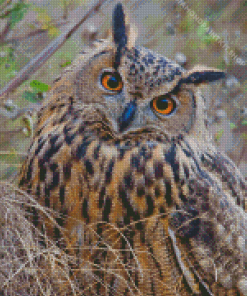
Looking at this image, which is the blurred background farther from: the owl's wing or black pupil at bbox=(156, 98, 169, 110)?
the owl's wing

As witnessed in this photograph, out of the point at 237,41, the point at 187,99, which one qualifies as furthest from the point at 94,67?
the point at 237,41

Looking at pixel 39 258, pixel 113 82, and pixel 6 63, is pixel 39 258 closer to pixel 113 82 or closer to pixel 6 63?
pixel 113 82

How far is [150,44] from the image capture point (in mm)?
2385

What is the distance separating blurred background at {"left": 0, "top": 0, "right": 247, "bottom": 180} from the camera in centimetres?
191

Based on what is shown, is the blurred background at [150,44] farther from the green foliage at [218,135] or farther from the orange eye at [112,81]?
the orange eye at [112,81]

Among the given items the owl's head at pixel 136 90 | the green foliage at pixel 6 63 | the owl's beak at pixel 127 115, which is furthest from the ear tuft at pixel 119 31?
the green foliage at pixel 6 63

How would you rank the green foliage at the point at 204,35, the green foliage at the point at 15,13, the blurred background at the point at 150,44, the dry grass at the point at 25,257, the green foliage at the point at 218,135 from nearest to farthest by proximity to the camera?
the dry grass at the point at 25,257 < the green foliage at the point at 15,13 < the blurred background at the point at 150,44 < the green foliage at the point at 218,135 < the green foliage at the point at 204,35

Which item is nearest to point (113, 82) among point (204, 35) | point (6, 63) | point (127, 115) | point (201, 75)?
point (127, 115)

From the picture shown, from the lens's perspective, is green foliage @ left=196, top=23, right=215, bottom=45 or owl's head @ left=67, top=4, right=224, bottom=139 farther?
green foliage @ left=196, top=23, right=215, bottom=45

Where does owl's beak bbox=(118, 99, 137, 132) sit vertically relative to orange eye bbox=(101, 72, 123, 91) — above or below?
below

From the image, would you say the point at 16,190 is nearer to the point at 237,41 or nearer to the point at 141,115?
the point at 141,115

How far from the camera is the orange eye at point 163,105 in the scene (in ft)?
3.80

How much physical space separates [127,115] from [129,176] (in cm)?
23

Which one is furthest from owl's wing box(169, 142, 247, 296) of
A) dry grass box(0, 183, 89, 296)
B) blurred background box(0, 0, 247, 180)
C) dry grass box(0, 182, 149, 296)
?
blurred background box(0, 0, 247, 180)
